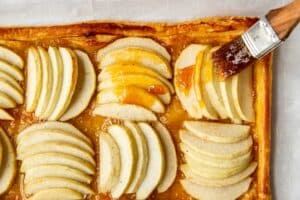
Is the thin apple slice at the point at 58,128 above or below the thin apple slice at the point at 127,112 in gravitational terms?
below

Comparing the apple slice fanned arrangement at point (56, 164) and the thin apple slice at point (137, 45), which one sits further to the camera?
the thin apple slice at point (137, 45)

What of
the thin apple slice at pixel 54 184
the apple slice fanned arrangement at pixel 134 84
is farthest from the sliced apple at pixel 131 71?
the thin apple slice at pixel 54 184

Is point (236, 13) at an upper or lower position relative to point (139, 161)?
upper

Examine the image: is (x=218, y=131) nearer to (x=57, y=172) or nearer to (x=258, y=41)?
(x=258, y=41)

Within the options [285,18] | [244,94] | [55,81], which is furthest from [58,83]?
[285,18]

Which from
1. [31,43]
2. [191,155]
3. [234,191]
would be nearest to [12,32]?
[31,43]

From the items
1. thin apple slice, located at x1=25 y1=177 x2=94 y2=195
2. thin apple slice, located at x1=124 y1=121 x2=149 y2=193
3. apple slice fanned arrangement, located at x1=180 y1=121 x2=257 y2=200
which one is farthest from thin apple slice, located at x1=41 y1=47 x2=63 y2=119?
apple slice fanned arrangement, located at x1=180 y1=121 x2=257 y2=200

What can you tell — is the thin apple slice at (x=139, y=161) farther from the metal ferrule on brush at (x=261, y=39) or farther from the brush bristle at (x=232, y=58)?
the metal ferrule on brush at (x=261, y=39)
